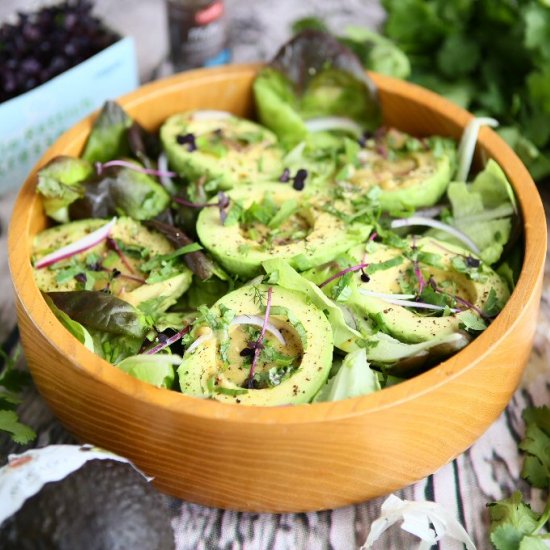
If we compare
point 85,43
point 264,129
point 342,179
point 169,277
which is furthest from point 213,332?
point 85,43

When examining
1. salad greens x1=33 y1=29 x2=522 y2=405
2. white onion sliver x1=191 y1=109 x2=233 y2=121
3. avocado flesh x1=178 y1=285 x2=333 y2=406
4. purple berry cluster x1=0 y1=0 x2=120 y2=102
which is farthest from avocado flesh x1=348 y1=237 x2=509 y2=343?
purple berry cluster x1=0 y1=0 x2=120 y2=102

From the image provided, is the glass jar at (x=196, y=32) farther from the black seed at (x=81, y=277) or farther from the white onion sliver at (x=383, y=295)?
the white onion sliver at (x=383, y=295)

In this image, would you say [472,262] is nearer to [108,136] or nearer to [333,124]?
[333,124]

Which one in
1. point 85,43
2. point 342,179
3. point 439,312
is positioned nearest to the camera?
point 439,312

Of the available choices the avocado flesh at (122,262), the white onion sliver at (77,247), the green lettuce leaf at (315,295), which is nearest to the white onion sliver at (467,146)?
the green lettuce leaf at (315,295)

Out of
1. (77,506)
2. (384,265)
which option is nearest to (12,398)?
(77,506)

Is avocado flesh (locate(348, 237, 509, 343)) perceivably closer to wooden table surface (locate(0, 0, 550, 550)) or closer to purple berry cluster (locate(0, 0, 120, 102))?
wooden table surface (locate(0, 0, 550, 550))

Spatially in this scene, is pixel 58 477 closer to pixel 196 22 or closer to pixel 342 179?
pixel 342 179
